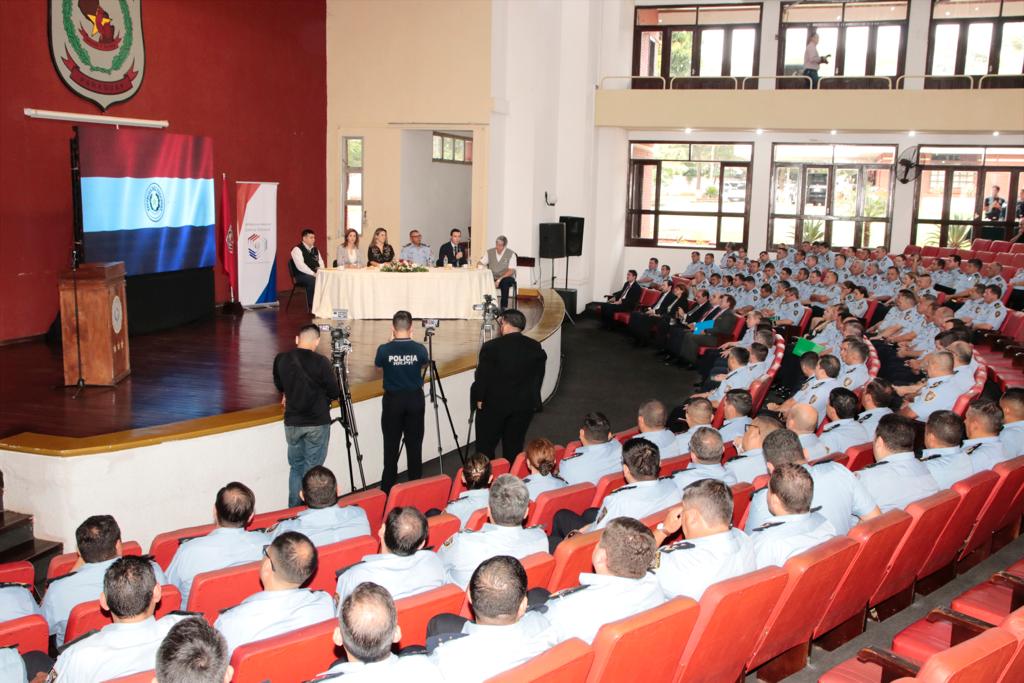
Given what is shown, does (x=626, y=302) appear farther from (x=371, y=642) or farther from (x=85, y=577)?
(x=371, y=642)

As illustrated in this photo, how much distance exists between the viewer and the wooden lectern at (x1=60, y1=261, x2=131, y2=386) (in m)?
7.23

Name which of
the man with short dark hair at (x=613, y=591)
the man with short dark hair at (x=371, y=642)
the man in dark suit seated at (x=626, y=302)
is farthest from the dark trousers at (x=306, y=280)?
the man with short dark hair at (x=371, y=642)

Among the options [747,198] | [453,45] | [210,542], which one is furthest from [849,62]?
[210,542]

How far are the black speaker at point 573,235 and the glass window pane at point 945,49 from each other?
26.2 ft

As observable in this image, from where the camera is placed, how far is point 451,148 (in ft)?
56.8

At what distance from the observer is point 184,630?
2.46 meters

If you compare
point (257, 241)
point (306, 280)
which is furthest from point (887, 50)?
point (257, 241)

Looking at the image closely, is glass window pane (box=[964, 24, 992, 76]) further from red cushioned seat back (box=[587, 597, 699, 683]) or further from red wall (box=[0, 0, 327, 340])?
red cushioned seat back (box=[587, 597, 699, 683])

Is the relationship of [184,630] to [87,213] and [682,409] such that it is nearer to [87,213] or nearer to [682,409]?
[682,409]

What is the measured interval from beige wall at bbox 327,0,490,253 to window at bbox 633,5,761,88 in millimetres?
5987

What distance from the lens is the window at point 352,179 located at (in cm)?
1519

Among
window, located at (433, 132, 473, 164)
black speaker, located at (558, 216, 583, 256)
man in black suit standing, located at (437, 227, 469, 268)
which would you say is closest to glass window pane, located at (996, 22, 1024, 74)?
black speaker, located at (558, 216, 583, 256)

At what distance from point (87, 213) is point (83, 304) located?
9.18 feet

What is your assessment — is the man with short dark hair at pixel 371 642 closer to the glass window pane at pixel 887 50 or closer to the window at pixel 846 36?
the window at pixel 846 36
